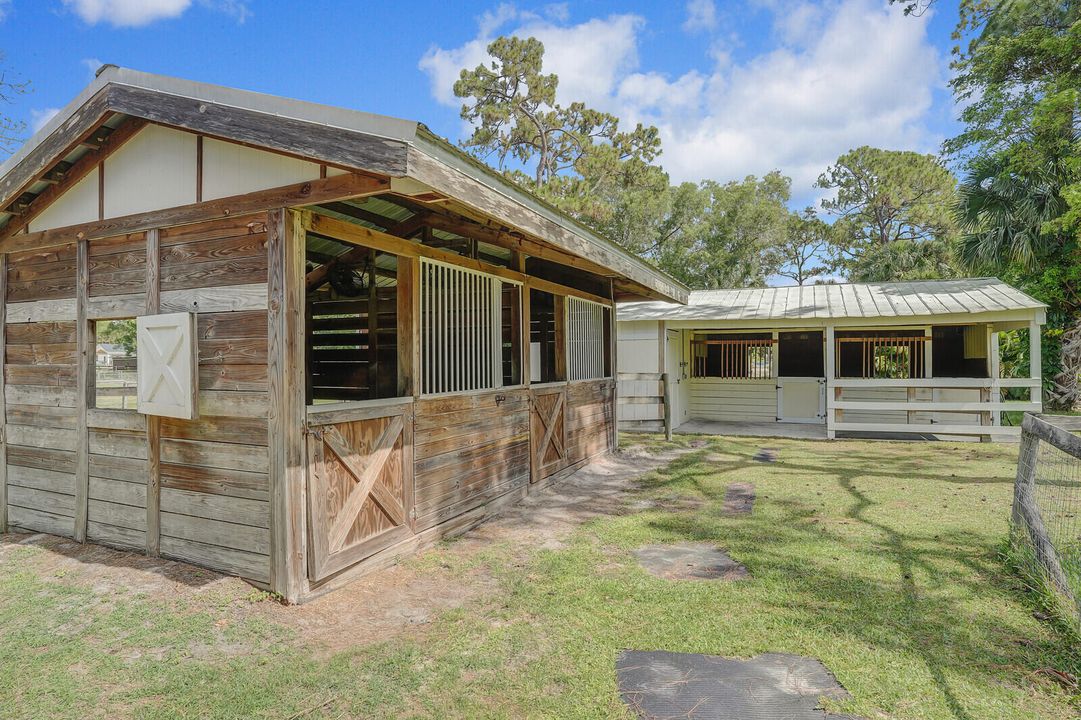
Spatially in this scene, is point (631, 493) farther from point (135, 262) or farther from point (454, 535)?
point (135, 262)

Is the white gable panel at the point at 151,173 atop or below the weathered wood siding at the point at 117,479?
atop

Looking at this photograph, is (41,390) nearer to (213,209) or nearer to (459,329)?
(213,209)

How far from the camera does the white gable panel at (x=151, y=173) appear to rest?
11.5ft

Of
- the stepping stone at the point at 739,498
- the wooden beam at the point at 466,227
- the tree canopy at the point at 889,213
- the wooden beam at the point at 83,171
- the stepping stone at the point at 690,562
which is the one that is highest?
the tree canopy at the point at 889,213

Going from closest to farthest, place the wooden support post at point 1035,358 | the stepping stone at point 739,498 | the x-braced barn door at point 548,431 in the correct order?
the stepping stone at point 739,498 → the x-braced barn door at point 548,431 → the wooden support post at point 1035,358

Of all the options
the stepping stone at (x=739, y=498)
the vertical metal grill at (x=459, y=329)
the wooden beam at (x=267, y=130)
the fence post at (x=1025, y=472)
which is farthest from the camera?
the stepping stone at (x=739, y=498)

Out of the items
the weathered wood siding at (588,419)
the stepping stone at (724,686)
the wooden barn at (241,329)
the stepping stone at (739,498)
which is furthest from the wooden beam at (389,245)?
the stepping stone at (739,498)

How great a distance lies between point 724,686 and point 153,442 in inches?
141

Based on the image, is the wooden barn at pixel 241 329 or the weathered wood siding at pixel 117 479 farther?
the weathered wood siding at pixel 117 479

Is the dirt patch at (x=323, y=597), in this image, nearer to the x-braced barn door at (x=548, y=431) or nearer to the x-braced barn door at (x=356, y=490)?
the x-braced barn door at (x=356, y=490)

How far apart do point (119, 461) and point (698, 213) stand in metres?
19.4

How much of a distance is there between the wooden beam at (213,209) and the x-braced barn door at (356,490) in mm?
1295

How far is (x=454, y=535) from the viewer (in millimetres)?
4375

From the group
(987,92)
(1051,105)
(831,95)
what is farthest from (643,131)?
(1051,105)
